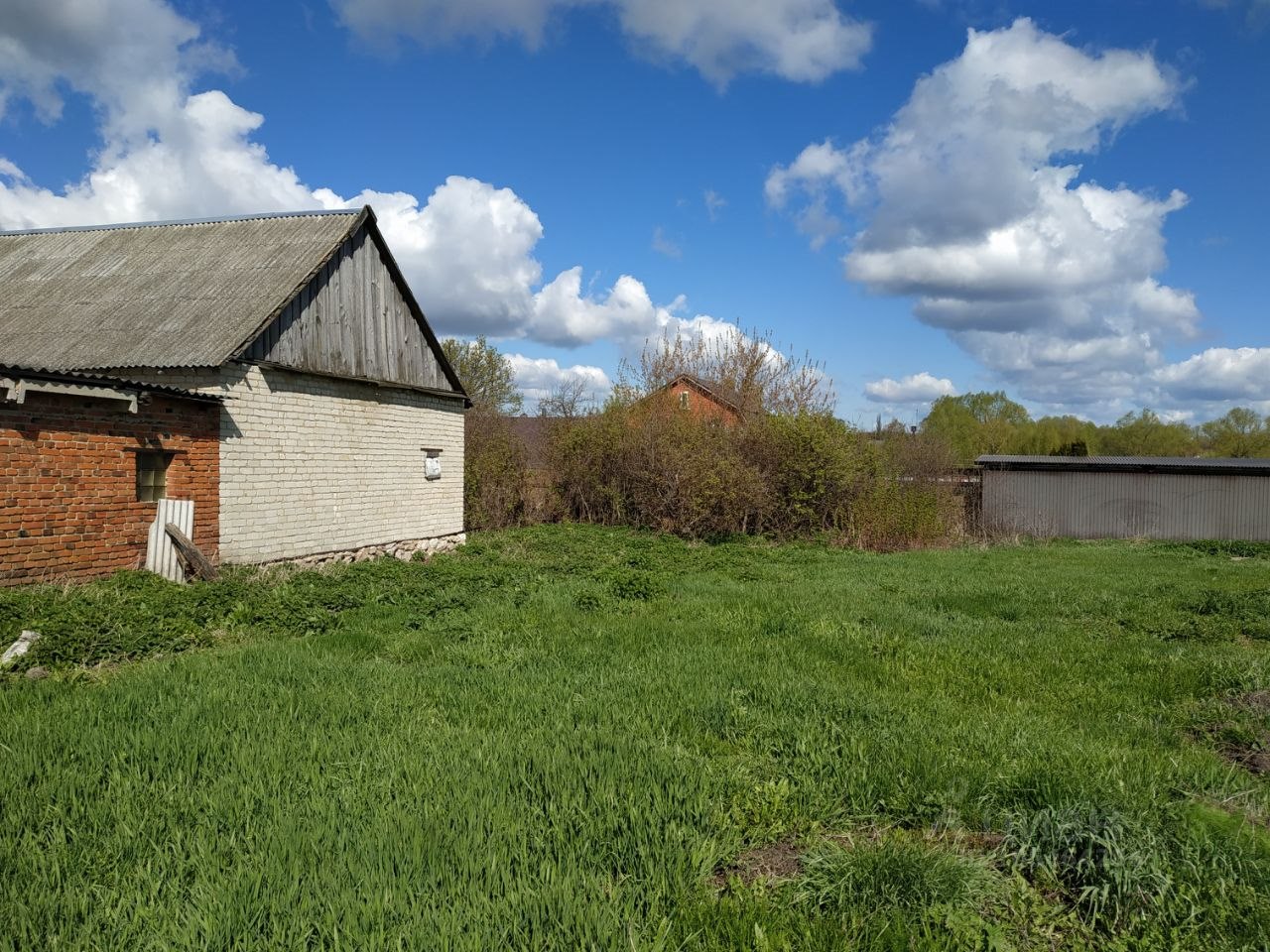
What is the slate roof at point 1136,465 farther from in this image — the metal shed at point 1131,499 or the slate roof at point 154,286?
the slate roof at point 154,286

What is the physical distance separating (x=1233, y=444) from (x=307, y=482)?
52.2 meters

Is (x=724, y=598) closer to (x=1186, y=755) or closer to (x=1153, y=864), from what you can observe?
(x=1186, y=755)

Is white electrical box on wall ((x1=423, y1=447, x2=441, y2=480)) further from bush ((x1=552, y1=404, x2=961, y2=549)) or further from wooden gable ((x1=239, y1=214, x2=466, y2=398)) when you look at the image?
bush ((x1=552, y1=404, x2=961, y2=549))

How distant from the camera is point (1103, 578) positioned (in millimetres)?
13141

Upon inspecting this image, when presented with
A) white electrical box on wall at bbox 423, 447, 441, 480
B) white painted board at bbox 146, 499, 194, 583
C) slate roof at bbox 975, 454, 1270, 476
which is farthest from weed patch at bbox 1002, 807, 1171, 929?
slate roof at bbox 975, 454, 1270, 476

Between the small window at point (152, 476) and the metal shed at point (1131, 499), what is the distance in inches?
818

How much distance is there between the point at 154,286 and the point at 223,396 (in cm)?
393

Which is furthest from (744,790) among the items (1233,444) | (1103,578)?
(1233,444)

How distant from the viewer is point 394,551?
50.0 ft

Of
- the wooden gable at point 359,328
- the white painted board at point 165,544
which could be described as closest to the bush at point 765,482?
the wooden gable at point 359,328

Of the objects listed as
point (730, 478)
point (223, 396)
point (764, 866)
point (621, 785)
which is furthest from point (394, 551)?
point (764, 866)

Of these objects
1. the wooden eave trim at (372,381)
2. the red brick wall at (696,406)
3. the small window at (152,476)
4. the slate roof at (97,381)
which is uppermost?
the red brick wall at (696,406)

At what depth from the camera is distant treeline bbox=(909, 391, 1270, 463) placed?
151 ft

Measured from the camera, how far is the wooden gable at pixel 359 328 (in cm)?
1224
